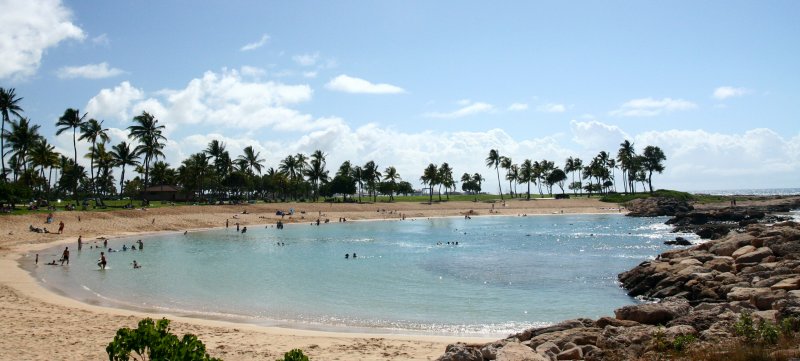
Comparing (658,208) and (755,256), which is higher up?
(658,208)

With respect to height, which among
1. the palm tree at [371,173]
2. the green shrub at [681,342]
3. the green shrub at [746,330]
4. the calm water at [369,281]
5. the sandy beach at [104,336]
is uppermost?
the palm tree at [371,173]

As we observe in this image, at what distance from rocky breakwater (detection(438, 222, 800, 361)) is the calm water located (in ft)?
10.1

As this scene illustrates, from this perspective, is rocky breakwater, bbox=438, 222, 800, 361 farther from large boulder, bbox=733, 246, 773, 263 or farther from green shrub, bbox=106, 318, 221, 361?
green shrub, bbox=106, 318, 221, 361

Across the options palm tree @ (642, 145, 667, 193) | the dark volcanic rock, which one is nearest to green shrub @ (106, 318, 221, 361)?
the dark volcanic rock

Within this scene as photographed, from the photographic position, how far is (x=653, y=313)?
16.2m

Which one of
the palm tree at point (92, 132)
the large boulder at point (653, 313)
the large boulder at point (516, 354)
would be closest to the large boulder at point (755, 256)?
the large boulder at point (653, 313)

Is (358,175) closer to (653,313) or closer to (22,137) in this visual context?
(22,137)

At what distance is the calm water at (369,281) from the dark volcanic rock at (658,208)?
52.6 metres

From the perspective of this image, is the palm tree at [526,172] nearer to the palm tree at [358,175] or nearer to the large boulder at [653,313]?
the palm tree at [358,175]

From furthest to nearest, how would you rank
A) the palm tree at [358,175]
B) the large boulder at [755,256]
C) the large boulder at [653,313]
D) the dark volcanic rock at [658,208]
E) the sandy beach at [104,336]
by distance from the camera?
the palm tree at [358,175] → the dark volcanic rock at [658,208] → the large boulder at [755,256] → the large boulder at [653,313] → the sandy beach at [104,336]

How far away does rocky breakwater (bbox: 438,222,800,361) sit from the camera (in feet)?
41.4

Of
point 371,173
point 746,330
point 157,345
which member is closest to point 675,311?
point 746,330

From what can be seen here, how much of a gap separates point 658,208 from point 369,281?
309 ft

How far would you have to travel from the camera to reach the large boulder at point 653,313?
631 inches
